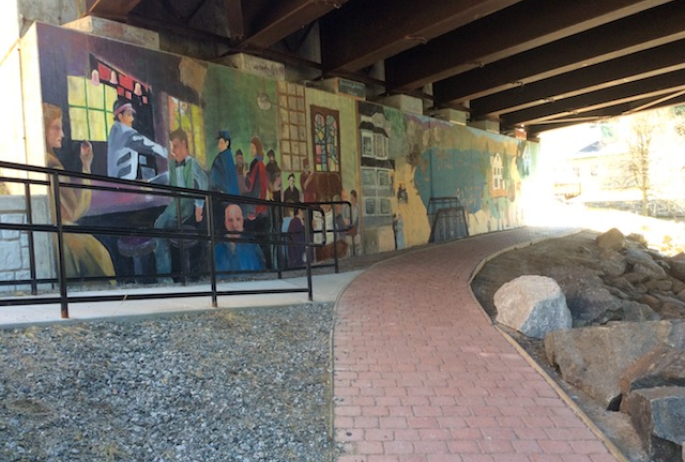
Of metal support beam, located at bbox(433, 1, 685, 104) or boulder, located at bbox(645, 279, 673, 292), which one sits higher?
metal support beam, located at bbox(433, 1, 685, 104)

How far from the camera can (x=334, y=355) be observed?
166 inches

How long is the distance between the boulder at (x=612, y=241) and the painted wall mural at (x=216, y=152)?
5.28 metres

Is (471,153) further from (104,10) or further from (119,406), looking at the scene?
(119,406)

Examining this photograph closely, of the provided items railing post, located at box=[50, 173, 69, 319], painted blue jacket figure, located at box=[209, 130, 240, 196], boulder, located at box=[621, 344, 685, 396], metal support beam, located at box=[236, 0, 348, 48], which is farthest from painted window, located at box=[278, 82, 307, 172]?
boulder, located at box=[621, 344, 685, 396]

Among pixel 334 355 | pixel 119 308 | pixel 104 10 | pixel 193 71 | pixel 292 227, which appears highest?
pixel 104 10

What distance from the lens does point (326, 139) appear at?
33.7 ft

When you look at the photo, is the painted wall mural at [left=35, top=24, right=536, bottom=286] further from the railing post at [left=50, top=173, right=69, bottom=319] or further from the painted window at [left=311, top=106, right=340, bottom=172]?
the railing post at [left=50, top=173, right=69, bottom=319]

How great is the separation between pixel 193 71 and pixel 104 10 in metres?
1.49

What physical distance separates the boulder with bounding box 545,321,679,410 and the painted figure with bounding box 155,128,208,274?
5.41 metres

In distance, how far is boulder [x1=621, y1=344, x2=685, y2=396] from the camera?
3.27 m

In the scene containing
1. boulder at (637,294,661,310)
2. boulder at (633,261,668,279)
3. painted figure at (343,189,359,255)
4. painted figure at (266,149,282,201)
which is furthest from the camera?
boulder at (633,261,668,279)

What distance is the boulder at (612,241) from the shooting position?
1370cm

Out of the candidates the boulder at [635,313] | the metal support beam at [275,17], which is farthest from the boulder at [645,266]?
the metal support beam at [275,17]

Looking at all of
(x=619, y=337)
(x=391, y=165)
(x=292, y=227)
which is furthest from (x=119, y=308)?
(x=391, y=165)
